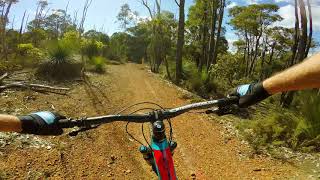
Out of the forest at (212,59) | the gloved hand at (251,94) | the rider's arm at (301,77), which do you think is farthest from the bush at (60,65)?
the rider's arm at (301,77)

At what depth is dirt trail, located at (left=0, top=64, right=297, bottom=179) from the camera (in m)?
5.76

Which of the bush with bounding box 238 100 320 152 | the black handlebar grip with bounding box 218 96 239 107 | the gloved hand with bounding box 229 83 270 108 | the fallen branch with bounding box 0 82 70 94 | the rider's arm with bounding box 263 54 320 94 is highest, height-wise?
the rider's arm with bounding box 263 54 320 94

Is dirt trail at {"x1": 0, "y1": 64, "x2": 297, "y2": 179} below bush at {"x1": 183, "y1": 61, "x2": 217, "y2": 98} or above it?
below

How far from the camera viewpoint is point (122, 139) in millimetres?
7559

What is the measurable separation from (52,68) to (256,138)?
9.03m

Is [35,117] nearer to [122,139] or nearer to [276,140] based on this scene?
[122,139]

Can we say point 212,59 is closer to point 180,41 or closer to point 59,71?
point 180,41

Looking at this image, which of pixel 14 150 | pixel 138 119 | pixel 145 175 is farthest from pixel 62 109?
pixel 138 119

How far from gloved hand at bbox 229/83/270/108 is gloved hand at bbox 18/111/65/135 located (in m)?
1.08

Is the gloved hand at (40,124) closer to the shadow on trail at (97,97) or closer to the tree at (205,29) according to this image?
the shadow on trail at (97,97)

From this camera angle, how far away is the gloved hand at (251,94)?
190 cm

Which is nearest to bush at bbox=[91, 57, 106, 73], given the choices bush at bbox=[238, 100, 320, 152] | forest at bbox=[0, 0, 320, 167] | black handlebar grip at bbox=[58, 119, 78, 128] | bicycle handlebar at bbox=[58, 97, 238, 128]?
forest at bbox=[0, 0, 320, 167]

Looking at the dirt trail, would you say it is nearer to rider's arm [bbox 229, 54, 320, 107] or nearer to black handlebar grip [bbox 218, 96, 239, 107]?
black handlebar grip [bbox 218, 96, 239, 107]

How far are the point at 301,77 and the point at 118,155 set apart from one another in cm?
552
